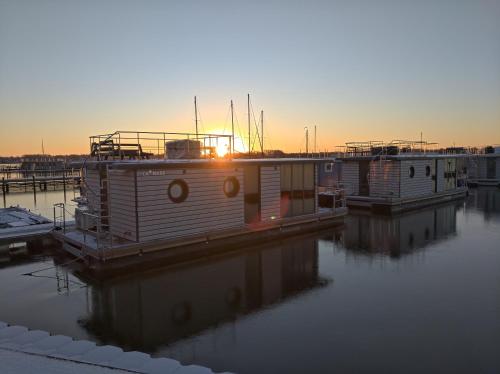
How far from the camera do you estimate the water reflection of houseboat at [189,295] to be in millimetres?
9055

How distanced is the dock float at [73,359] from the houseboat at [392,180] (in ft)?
73.9

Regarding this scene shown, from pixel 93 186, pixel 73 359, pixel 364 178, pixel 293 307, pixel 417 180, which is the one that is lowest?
pixel 293 307

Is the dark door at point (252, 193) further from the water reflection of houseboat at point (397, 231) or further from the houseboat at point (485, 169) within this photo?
the houseboat at point (485, 169)

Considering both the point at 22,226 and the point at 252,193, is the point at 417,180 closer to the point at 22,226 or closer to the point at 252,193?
the point at 252,193

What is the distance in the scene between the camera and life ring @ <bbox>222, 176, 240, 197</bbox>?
16453 mm

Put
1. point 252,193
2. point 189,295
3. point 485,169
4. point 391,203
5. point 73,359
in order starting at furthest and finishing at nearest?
point 485,169 → point 391,203 → point 252,193 → point 189,295 → point 73,359

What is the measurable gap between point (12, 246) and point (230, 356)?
13864 mm

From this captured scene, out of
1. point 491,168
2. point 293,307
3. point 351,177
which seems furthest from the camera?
point 491,168

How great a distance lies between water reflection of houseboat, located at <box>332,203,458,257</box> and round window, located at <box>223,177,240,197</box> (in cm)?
532

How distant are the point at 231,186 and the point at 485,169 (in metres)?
42.8

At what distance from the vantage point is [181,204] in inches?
587

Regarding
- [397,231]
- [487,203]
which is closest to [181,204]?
[397,231]

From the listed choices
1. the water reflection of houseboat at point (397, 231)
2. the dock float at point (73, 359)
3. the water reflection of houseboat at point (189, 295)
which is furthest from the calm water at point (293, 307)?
the dock float at point (73, 359)

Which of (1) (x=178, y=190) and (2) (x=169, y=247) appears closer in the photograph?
(2) (x=169, y=247)
